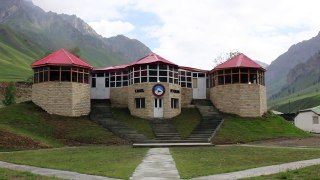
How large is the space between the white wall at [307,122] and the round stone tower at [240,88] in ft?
77.1

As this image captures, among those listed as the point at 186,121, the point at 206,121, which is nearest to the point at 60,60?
the point at 186,121

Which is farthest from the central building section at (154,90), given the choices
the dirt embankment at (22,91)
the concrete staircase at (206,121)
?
the dirt embankment at (22,91)

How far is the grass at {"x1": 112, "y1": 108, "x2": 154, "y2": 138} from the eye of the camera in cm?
4350

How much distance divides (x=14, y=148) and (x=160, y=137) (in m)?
15.1

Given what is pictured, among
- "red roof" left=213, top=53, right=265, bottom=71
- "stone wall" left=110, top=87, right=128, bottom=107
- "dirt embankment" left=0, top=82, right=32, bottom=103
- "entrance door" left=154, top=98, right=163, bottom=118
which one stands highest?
"red roof" left=213, top=53, right=265, bottom=71

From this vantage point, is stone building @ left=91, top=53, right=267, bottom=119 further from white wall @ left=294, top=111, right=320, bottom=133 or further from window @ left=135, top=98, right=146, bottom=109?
white wall @ left=294, top=111, right=320, bottom=133

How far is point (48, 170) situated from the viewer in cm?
1861

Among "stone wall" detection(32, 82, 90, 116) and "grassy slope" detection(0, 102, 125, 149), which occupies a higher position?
"stone wall" detection(32, 82, 90, 116)

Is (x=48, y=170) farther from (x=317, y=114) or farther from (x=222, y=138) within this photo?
(x=317, y=114)

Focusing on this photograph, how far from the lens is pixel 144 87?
50.2 metres

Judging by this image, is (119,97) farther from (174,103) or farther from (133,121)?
(133,121)

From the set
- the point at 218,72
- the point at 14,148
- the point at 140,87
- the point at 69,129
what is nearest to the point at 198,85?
the point at 218,72

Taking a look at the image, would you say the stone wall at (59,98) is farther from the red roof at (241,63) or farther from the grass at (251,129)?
the red roof at (241,63)

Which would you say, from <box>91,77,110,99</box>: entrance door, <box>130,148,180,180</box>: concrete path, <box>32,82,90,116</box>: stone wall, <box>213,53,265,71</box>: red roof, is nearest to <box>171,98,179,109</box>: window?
<box>213,53,265,71</box>: red roof
